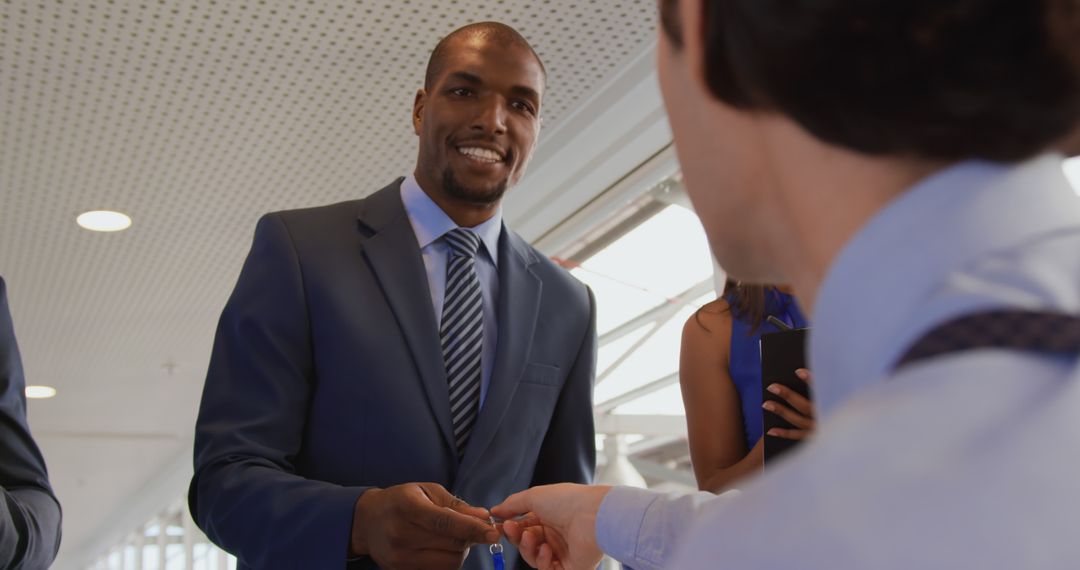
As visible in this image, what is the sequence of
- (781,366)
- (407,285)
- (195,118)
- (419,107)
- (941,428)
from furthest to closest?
(195,118) < (419,107) < (407,285) < (781,366) < (941,428)

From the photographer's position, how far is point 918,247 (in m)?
0.51

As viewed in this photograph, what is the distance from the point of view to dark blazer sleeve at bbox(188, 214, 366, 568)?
1598mm

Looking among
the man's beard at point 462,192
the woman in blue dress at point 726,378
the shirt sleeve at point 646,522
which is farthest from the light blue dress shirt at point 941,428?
the man's beard at point 462,192

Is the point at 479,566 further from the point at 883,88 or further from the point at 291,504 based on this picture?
the point at 883,88

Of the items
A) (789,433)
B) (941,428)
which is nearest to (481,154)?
(789,433)

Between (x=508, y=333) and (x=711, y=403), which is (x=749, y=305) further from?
(x=508, y=333)

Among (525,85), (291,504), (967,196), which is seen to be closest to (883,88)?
(967,196)

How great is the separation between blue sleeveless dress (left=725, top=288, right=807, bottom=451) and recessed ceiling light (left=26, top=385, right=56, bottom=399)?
6.91 m

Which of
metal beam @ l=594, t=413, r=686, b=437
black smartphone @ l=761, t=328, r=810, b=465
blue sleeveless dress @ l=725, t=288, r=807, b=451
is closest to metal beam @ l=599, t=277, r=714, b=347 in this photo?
metal beam @ l=594, t=413, r=686, b=437

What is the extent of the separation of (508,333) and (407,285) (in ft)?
0.62

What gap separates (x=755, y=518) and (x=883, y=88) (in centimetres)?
21

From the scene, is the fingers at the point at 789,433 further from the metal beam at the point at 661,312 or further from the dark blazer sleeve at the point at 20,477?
the metal beam at the point at 661,312

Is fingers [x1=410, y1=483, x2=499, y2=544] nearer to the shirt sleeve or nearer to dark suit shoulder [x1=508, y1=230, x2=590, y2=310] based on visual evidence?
the shirt sleeve

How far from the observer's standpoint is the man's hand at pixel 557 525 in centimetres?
136
